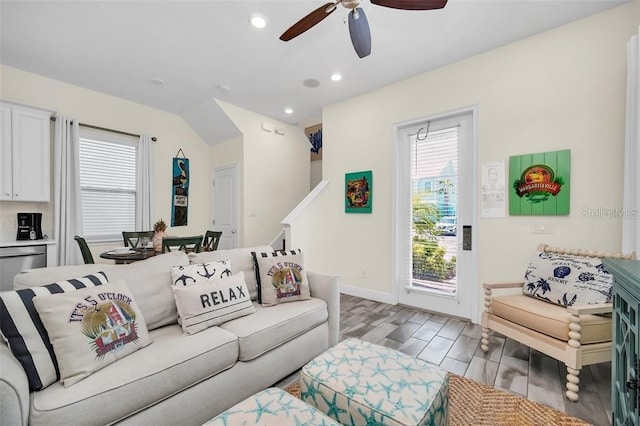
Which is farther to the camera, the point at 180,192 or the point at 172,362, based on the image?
the point at 180,192

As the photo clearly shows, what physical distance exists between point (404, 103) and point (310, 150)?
2.87 meters

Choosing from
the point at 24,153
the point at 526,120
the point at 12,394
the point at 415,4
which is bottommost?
the point at 12,394


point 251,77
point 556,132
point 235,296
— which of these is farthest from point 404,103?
point 235,296

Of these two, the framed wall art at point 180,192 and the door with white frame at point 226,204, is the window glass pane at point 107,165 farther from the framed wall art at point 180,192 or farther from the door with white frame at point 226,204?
the door with white frame at point 226,204

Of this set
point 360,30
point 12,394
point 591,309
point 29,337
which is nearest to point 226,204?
point 360,30

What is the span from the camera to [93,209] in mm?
4230

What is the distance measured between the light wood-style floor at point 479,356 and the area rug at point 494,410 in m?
0.10

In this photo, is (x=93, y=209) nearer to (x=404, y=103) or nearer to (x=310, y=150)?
(x=310, y=150)

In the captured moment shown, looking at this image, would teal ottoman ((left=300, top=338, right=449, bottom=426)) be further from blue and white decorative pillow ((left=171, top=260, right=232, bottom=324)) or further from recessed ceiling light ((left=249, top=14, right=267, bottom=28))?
recessed ceiling light ((left=249, top=14, right=267, bottom=28))

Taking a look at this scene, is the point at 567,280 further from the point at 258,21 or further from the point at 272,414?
the point at 258,21

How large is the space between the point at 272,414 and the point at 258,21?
3.04m

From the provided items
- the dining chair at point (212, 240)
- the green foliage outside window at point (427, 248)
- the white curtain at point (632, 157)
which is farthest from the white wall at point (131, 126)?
the white curtain at point (632, 157)

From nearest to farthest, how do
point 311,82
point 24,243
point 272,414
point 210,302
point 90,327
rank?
point 272,414
point 90,327
point 210,302
point 24,243
point 311,82

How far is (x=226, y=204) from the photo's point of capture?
5.25 meters
